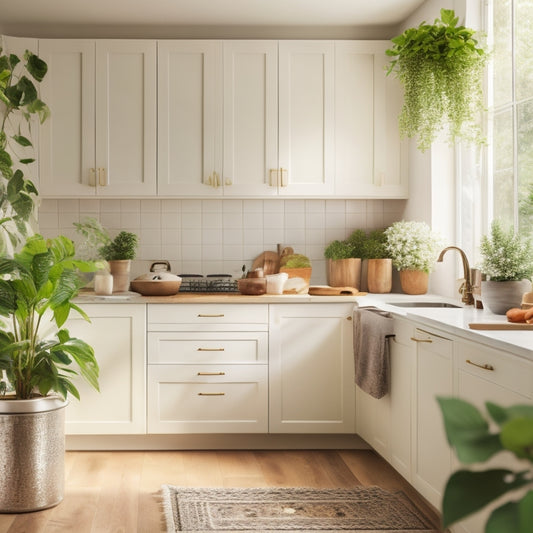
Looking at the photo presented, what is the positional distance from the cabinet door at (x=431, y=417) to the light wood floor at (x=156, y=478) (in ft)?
0.79

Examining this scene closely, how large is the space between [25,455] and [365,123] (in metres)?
2.71

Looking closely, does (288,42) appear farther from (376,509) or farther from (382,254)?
(376,509)

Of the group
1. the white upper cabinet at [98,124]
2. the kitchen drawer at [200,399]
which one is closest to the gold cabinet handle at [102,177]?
the white upper cabinet at [98,124]

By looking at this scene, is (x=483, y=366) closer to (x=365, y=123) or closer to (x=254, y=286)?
(x=254, y=286)

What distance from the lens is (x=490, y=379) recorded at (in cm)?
212

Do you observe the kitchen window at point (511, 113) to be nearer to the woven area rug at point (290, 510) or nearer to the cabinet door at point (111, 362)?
the woven area rug at point (290, 510)

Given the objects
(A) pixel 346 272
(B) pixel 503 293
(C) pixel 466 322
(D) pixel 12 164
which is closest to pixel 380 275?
(A) pixel 346 272

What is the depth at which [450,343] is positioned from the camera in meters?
2.50

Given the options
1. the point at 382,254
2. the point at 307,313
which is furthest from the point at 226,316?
the point at 382,254

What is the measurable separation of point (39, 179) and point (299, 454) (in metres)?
2.25

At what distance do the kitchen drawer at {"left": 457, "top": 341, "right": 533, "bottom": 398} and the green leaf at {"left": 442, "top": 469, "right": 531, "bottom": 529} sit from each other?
5.62 feet

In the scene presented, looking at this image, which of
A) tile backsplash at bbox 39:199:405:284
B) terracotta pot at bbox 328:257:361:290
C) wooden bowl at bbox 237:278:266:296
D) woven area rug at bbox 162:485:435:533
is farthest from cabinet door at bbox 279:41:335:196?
woven area rug at bbox 162:485:435:533

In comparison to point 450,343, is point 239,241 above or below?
above

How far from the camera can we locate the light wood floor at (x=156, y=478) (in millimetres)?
2832
